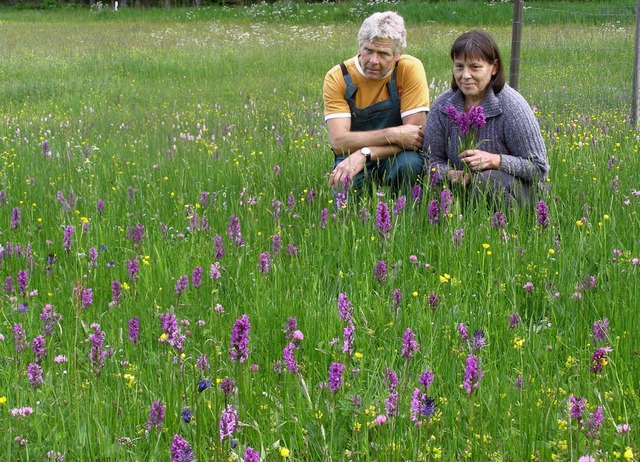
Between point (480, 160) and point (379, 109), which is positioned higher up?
point (379, 109)

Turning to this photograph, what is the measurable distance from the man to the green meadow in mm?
381

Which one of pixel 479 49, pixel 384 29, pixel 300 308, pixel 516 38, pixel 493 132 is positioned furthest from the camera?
pixel 516 38

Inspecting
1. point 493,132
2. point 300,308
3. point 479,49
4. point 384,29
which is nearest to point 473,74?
point 479,49

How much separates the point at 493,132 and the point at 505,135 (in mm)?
79

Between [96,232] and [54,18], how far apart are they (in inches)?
1519

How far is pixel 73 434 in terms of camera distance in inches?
95.7

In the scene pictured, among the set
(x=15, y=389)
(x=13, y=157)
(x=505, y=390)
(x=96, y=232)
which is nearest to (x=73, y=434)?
(x=15, y=389)

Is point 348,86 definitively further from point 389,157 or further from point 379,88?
point 389,157

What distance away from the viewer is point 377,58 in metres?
5.22

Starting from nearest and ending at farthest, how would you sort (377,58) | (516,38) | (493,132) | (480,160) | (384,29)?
(480,160) < (493,132) < (384,29) < (377,58) < (516,38)

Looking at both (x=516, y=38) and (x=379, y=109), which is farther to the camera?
(x=516, y=38)

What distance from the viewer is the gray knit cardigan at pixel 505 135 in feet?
15.9

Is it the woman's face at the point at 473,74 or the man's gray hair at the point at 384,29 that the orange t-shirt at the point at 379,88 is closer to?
the man's gray hair at the point at 384,29

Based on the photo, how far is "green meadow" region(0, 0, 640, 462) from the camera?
2.29 metres
